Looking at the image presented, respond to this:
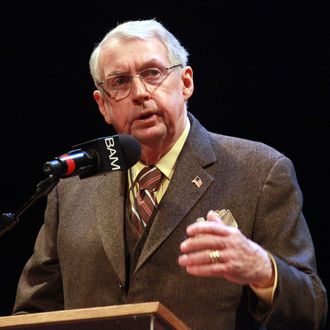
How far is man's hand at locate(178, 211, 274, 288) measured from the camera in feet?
7.80

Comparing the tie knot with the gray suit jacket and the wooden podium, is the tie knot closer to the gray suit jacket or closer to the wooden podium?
the gray suit jacket

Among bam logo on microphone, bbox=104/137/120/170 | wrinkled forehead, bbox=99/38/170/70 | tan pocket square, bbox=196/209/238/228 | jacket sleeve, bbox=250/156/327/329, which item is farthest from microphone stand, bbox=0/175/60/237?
wrinkled forehead, bbox=99/38/170/70

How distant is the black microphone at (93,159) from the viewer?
2395mm

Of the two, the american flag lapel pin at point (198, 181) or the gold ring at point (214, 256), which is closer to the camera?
the gold ring at point (214, 256)

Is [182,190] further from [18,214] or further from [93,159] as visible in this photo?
[18,214]

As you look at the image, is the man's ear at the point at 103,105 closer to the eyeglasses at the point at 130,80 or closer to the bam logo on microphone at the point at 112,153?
the eyeglasses at the point at 130,80

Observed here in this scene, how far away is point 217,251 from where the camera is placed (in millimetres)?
2387

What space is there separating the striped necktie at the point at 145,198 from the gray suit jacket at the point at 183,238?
0.20 feet

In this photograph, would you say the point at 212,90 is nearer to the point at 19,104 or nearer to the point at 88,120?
the point at 88,120

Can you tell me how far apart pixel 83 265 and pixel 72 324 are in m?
0.89

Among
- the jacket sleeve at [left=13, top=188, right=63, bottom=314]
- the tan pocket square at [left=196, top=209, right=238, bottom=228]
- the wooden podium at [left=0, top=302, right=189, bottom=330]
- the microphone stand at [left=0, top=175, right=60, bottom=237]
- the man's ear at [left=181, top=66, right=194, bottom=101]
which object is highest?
the man's ear at [left=181, top=66, right=194, bottom=101]

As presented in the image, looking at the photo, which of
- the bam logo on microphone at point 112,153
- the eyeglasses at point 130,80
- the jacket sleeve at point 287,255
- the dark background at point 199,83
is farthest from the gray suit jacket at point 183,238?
the dark background at point 199,83

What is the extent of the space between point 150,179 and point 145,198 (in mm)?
92

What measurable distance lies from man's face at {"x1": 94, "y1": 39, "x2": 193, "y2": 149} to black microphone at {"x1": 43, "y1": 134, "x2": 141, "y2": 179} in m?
0.60
